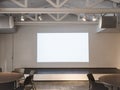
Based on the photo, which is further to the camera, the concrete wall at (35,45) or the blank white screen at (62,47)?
the blank white screen at (62,47)

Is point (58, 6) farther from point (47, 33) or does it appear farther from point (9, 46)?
point (9, 46)

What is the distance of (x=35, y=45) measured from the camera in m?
9.45

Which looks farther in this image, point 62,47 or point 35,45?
point 62,47

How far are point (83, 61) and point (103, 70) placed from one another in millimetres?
1078

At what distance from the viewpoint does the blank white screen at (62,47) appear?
955cm

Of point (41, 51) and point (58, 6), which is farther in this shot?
point (41, 51)

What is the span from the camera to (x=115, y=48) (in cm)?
949

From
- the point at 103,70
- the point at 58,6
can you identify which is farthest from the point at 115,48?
the point at 58,6

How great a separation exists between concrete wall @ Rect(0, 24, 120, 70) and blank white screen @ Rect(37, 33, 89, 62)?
25 centimetres

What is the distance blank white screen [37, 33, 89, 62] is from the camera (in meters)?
9.55

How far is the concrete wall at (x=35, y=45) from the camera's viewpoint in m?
9.44

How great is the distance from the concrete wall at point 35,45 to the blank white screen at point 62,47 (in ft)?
0.81

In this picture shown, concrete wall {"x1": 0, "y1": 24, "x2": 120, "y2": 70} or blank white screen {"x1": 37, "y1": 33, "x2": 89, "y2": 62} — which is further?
blank white screen {"x1": 37, "y1": 33, "x2": 89, "y2": 62}

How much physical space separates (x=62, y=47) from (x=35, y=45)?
1349mm
